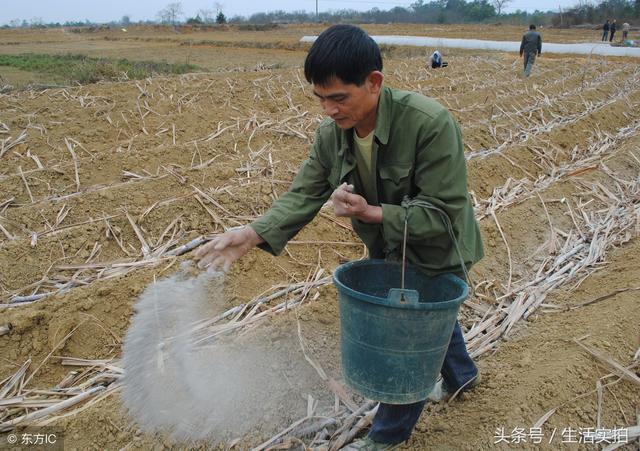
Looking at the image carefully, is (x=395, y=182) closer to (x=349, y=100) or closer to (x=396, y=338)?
(x=349, y=100)

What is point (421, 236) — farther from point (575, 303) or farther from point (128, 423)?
point (575, 303)

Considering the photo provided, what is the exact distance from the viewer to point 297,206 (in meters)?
2.51

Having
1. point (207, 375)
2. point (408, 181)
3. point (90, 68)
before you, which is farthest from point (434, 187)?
point (90, 68)

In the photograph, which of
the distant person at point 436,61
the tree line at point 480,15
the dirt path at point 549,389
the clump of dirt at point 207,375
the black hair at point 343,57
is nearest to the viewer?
the black hair at point 343,57

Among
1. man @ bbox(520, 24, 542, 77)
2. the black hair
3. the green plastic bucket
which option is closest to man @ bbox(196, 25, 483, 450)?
the black hair

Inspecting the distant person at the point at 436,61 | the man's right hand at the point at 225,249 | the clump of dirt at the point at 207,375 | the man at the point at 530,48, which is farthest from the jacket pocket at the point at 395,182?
the distant person at the point at 436,61

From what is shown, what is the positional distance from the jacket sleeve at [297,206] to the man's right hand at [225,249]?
0.09 m

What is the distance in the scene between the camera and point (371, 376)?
220 centimetres

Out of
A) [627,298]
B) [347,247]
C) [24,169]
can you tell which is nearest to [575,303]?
[627,298]

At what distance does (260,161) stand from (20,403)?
374cm

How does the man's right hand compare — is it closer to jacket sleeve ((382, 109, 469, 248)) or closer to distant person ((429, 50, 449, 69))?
jacket sleeve ((382, 109, 469, 248))

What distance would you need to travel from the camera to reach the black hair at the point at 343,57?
6.63 ft

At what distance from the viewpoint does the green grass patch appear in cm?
1358

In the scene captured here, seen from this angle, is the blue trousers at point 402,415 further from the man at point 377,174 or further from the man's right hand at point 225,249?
the man's right hand at point 225,249
